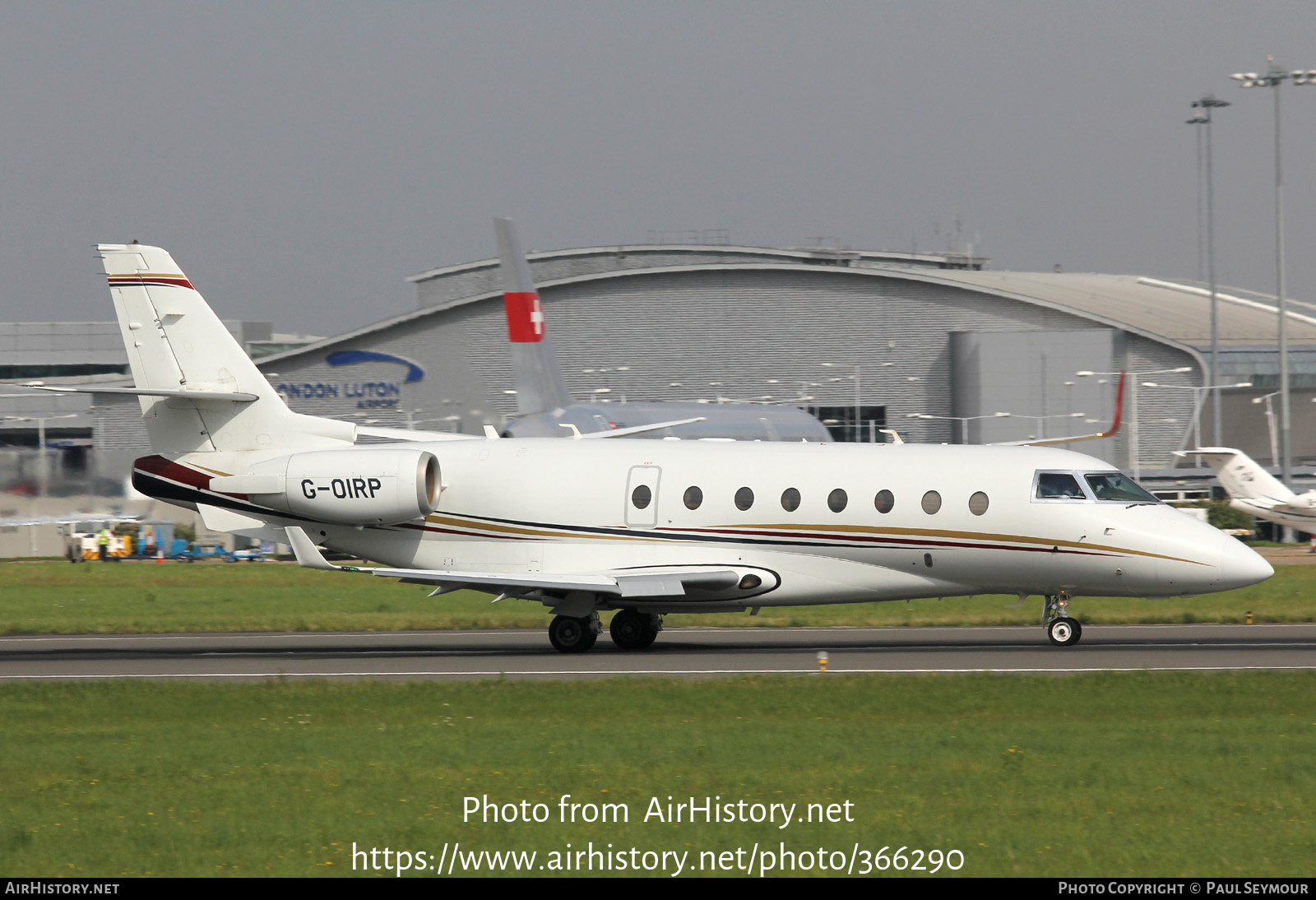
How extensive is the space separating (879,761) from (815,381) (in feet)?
247

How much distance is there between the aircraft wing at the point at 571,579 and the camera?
20406 millimetres

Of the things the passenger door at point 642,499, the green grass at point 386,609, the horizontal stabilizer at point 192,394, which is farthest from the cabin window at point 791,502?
the horizontal stabilizer at point 192,394

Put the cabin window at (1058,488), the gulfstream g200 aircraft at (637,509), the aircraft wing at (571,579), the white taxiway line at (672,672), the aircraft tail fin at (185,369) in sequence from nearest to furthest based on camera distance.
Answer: the white taxiway line at (672,672) < the aircraft wing at (571,579) < the gulfstream g200 aircraft at (637,509) < the cabin window at (1058,488) < the aircraft tail fin at (185,369)

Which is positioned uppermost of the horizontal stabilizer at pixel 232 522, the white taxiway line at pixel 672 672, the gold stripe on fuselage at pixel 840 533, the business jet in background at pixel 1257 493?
the horizontal stabilizer at pixel 232 522

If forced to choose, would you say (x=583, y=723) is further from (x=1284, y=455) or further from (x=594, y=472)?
(x=1284, y=455)

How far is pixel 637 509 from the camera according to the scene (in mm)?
21828

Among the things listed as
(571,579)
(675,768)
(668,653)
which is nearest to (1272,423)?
(668,653)

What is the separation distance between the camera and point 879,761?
12.0m

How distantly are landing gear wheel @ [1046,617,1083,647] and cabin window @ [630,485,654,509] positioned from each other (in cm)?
623

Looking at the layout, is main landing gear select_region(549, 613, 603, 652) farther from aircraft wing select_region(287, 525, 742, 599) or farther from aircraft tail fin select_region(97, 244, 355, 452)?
aircraft tail fin select_region(97, 244, 355, 452)

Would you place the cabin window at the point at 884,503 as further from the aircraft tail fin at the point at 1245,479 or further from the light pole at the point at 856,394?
the light pole at the point at 856,394

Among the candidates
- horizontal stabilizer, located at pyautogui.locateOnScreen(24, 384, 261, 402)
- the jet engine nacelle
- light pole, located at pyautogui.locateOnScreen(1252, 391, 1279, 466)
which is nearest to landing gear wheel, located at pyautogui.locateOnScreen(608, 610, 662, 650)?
the jet engine nacelle

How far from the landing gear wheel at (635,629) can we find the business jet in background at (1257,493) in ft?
105

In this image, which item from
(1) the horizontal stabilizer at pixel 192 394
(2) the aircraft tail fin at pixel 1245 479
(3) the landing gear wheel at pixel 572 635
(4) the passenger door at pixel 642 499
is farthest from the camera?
(2) the aircraft tail fin at pixel 1245 479
